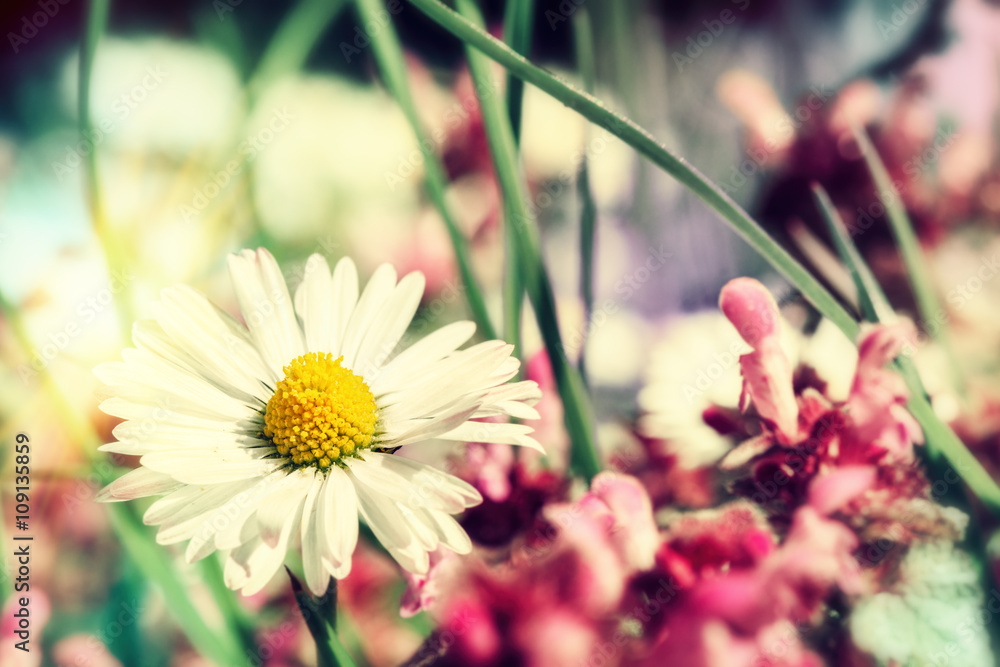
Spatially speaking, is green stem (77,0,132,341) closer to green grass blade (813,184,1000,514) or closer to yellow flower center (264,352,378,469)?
yellow flower center (264,352,378,469)

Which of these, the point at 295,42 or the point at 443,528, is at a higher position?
the point at 295,42

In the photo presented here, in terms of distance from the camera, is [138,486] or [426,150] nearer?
[138,486]

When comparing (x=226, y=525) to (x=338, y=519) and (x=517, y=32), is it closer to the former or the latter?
(x=338, y=519)

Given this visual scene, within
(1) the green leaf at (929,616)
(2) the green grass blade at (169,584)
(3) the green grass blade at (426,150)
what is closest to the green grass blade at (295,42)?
(3) the green grass blade at (426,150)

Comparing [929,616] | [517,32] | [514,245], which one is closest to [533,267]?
[514,245]

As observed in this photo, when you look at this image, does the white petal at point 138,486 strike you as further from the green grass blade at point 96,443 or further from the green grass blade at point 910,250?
the green grass blade at point 910,250

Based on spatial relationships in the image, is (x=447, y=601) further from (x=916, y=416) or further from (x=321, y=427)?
(x=916, y=416)

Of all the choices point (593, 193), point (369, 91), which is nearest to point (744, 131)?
point (593, 193)
